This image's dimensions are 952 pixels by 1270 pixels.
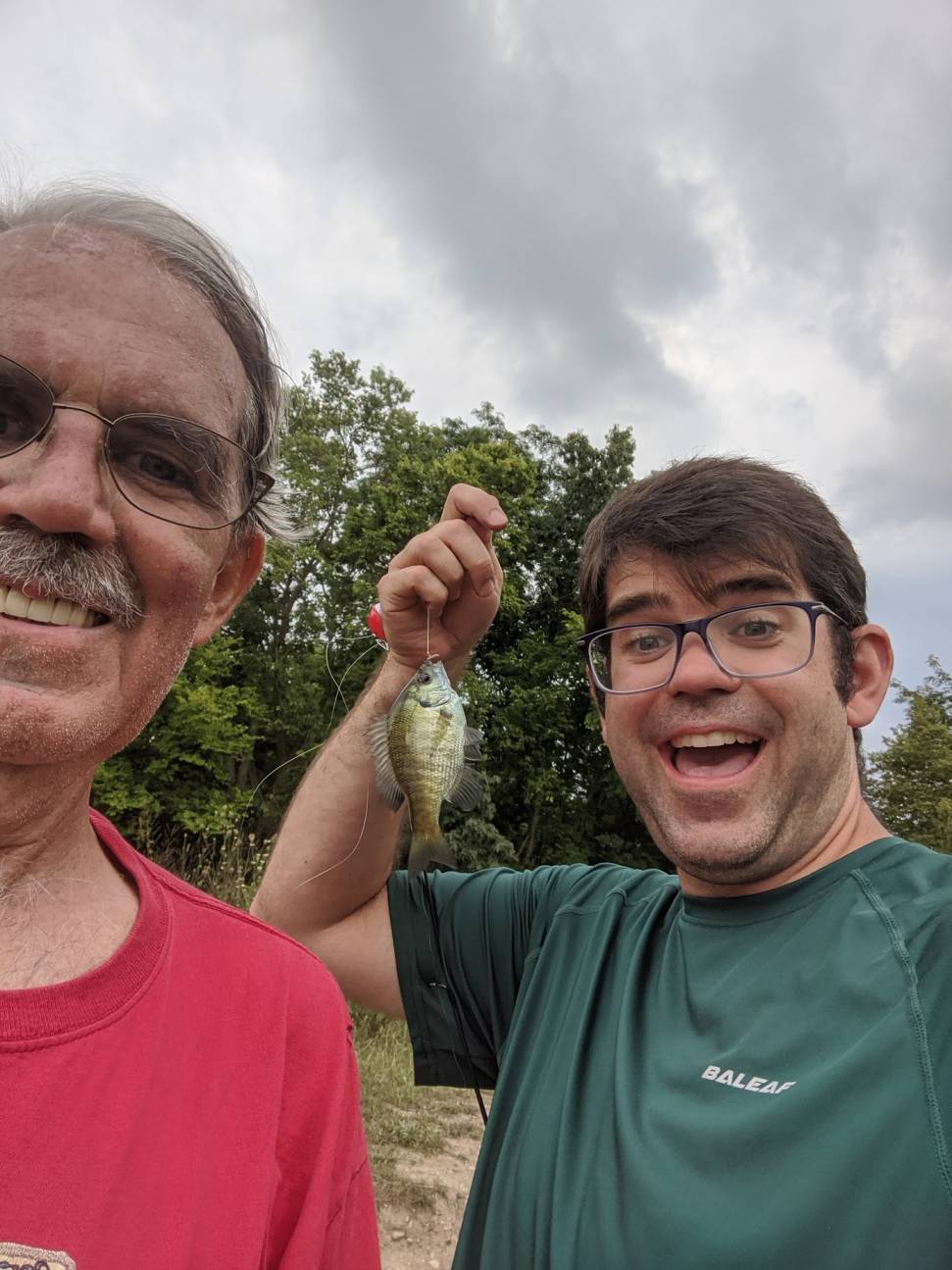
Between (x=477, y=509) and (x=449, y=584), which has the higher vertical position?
(x=477, y=509)

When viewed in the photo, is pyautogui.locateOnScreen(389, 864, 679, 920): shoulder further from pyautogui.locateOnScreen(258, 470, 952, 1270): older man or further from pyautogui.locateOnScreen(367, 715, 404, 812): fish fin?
pyautogui.locateOnScreen(367, 715, 404, 812): fish fin

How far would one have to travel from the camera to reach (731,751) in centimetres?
224

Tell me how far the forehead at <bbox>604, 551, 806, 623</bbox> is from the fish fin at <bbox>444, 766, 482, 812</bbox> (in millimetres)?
788

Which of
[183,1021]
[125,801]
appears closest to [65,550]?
[183,1021]

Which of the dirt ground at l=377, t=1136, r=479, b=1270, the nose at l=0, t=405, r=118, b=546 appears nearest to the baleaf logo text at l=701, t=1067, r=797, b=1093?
the nose at l=0, t=405, r=118, b=546

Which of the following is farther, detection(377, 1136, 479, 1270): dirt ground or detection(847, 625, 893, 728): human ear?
detection(377, 1136, 479, 1270): dirt ground

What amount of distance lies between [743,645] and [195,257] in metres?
1.77

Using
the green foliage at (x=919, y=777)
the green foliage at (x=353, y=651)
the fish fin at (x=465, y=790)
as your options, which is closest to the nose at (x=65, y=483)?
the fish fin at (x=465, y=790)

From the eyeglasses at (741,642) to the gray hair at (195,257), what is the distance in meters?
1.23

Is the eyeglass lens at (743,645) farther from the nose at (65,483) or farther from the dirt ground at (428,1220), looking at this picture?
the dirt ground at (428,1220)

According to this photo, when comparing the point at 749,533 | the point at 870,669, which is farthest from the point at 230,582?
the point at 870,669

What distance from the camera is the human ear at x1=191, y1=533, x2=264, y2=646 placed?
5.60ft

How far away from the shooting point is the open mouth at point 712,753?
86.1 inches

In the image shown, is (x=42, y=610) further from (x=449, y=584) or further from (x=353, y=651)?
(x=353, y=651)
